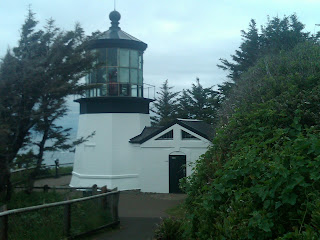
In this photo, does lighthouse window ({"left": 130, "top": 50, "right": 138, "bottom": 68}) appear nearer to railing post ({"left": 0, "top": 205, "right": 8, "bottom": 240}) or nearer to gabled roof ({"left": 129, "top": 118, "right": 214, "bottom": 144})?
gabled roof ({"left": 129, "top": 118, "right": 214, "bottom": 144})

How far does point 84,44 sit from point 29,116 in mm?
2697

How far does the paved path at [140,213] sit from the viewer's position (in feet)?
31.3

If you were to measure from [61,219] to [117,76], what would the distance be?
→ 37.5 ft

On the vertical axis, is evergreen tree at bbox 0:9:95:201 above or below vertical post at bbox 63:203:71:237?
above

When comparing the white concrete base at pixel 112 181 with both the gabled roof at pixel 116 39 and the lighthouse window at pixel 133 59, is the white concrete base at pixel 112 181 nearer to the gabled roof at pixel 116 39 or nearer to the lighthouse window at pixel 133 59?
the lighthouse window at pixel 133 59

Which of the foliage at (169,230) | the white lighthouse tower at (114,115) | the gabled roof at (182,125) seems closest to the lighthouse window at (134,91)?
the white lighthouse tower at (114,115)

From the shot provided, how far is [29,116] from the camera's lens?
939cm

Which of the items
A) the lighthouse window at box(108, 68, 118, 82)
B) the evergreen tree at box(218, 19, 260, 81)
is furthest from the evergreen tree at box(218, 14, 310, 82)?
the lighthouse window at box(108, 68, 118, 82)

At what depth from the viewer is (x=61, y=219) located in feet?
27.8

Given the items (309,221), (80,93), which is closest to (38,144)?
(80,93)

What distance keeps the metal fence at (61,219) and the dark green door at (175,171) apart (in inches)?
336

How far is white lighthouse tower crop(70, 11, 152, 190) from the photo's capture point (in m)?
19.0

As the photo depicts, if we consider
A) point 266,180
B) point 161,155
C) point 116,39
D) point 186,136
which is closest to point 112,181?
point 161,155

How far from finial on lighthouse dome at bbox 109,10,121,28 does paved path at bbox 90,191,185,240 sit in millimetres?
8648
